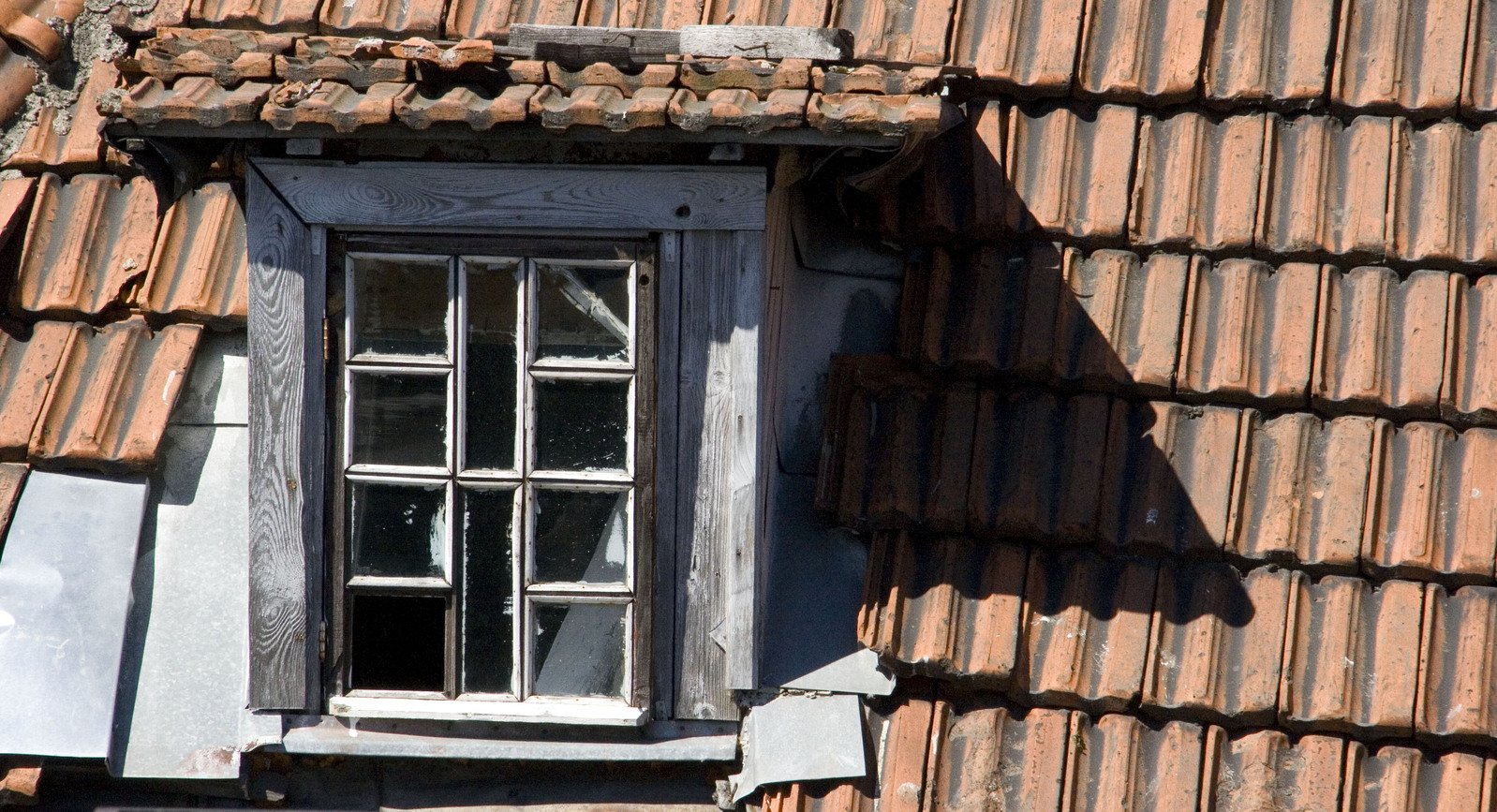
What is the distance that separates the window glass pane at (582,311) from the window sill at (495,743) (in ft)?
2.90

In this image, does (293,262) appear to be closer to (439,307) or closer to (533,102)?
(439,307)

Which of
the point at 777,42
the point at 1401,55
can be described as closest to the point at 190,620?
the point at 777,42

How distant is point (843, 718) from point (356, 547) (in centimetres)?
119

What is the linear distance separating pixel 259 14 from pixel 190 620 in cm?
156

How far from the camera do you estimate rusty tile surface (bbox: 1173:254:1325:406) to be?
305cm

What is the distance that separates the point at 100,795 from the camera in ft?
10.3

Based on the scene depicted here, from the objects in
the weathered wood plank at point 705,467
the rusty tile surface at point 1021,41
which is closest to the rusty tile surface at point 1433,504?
the rusty tile surface at point 1021,41

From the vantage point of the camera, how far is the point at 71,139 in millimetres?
A: 3469

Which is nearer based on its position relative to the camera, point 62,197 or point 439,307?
point 439,307

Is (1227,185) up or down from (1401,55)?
down

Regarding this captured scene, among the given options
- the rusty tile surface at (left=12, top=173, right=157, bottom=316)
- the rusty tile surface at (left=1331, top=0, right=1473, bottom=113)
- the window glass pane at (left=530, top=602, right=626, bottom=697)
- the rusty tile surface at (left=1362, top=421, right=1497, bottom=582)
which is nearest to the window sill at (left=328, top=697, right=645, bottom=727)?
the window glass pane at (left=530, top=602, right=626, bottom=697)

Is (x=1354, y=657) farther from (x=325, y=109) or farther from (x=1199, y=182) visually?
(x=325, y=109)

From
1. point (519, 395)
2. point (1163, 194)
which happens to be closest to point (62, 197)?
point (519, 395)

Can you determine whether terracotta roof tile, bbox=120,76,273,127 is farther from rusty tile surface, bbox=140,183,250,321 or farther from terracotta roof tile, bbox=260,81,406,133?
rusty tile surface, bbox=140,183,250,321
